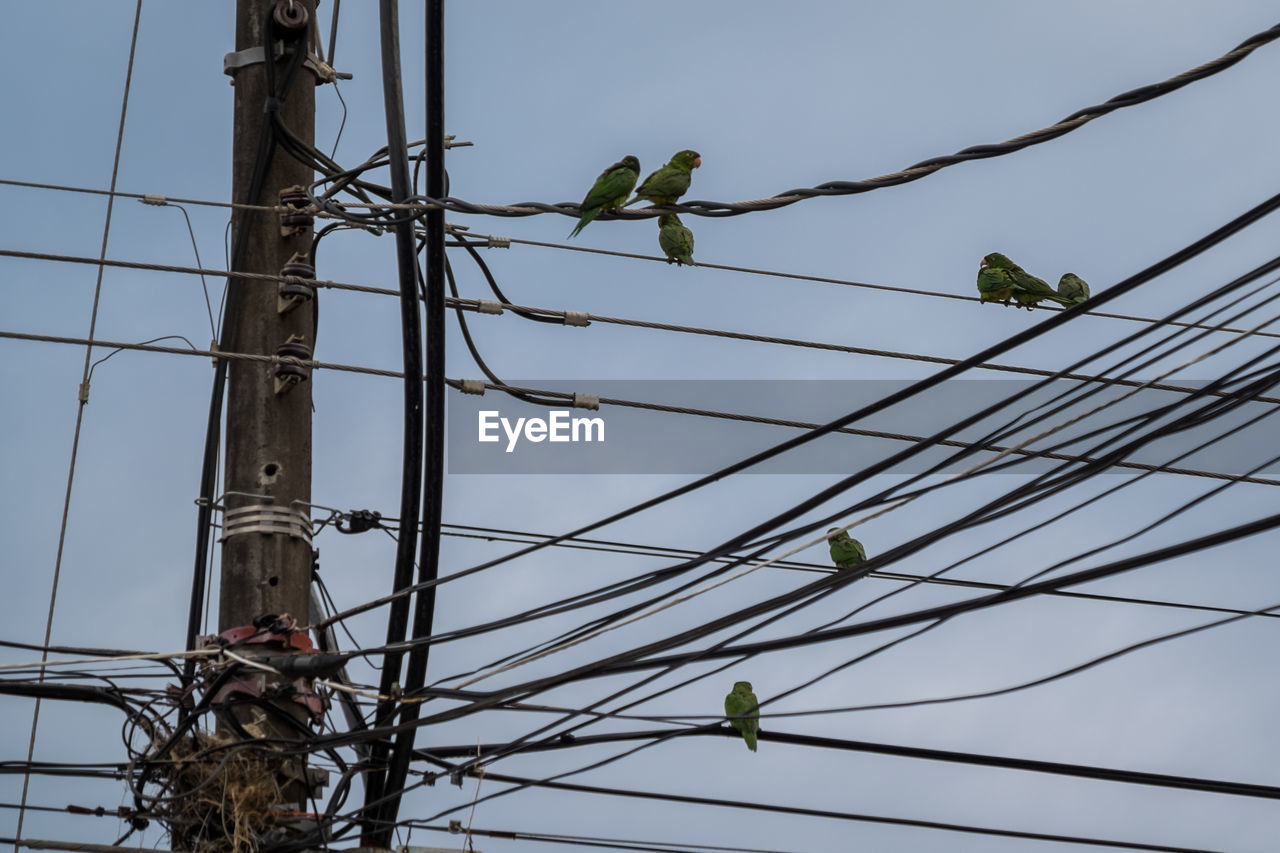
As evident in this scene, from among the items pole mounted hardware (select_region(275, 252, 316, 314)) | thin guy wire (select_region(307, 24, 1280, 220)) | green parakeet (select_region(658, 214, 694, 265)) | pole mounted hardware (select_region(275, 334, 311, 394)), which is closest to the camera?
thin guy wire (select_region(307, 24, 1280, 220))

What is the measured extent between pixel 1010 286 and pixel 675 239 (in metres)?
3.02

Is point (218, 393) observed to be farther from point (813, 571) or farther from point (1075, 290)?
point (1075, 290)

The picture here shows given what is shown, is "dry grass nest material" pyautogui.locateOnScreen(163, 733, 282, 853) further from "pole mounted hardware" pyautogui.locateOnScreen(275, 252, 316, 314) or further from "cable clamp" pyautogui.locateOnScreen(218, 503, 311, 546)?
"pole mounted hardware" pyautogui.locateOnScreen(275, 252, 316, 314)

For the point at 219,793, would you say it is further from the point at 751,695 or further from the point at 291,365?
the point at 751,695

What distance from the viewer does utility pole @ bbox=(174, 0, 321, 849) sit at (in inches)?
225

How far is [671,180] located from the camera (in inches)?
329

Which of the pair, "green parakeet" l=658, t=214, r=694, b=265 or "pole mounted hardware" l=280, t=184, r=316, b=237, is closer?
"pole mounted hardware" l=280, t=184, r=316, b=237

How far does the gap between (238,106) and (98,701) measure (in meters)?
2.68

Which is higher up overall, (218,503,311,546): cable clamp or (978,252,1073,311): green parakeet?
(978,252,1073,311): green parakeet

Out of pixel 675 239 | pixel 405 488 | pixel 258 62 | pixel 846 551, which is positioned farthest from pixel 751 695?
→ pixel 258 62

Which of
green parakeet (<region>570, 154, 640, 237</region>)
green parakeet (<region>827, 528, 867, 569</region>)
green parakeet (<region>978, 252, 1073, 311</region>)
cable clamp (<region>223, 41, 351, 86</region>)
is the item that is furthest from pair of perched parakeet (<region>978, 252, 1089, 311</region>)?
cable clamp (<region>223, 41, 351, 86</region>)

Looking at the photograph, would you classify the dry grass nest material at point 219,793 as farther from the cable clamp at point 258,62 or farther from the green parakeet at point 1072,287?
the green parakeet at point 1072,287

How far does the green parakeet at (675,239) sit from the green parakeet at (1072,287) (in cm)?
365

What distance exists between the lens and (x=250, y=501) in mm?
5992
